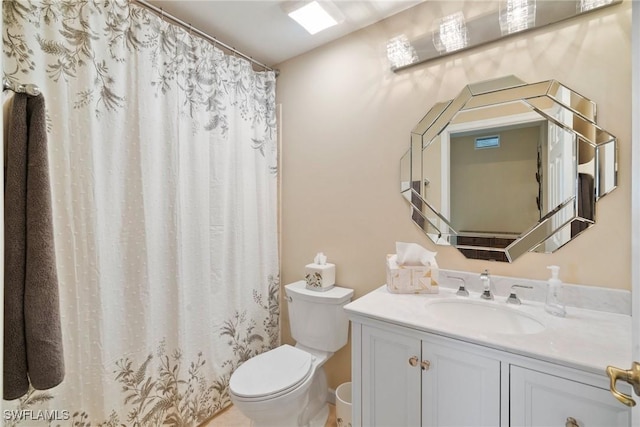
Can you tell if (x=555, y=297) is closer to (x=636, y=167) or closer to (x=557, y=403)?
(x=557, y=403)

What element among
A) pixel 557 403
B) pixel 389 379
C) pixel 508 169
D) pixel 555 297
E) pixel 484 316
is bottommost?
pixel 389 379

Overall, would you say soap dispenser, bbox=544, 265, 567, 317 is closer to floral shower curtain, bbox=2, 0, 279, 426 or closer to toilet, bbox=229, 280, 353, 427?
toilet, bbox=229, 280, 353, 427

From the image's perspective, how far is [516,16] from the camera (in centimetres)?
138

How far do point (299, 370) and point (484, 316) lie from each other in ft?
3.07

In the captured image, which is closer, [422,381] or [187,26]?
[422,381]

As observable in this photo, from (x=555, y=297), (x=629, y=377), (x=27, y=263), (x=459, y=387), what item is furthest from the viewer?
(x=555, y=297)

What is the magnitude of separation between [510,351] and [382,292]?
627 millimetres

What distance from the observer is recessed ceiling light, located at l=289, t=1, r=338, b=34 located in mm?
1624

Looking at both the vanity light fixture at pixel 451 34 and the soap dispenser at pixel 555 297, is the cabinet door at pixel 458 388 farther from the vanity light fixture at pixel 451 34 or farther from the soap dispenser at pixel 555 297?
the vanity light fixture at pixel 451 34

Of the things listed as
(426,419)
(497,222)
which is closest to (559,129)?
(497,222)

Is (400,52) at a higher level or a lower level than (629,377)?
higher

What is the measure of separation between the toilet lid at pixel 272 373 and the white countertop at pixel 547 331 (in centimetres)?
50

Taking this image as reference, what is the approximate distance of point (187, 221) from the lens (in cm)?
174

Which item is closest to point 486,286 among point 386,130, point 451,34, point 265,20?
point 386,130
